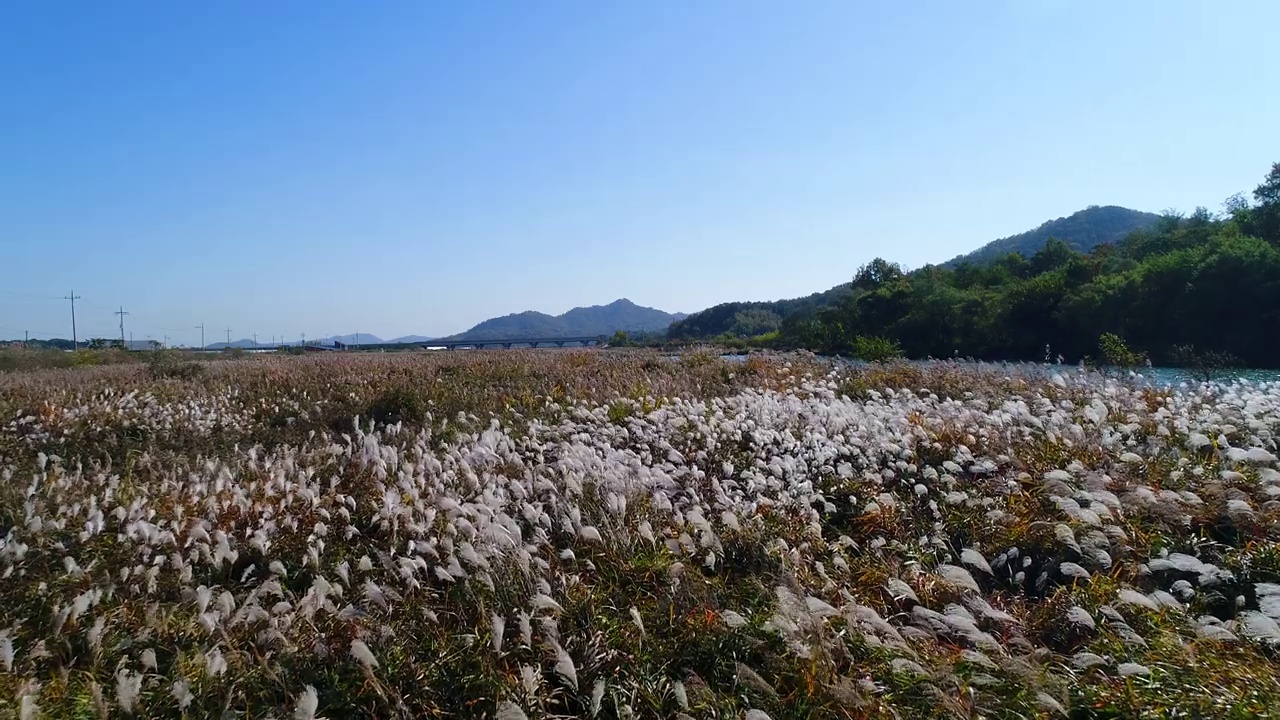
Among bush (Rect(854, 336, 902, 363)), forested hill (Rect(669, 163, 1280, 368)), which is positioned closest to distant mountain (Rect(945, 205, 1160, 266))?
forested hill (Rect(669, 163, 1280, 368))

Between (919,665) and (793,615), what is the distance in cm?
59

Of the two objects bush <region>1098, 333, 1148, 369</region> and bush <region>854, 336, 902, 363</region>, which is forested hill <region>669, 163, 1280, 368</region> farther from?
bush <region>1098, 333, 1148, 369</region>

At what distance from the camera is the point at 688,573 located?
411 cm

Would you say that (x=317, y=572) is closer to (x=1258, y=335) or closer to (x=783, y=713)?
(x=783, y=713)

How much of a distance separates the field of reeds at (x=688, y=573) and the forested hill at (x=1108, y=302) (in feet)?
59.1

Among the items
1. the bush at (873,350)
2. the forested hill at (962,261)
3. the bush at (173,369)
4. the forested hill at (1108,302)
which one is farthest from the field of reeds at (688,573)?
the forested hill at (962,261)

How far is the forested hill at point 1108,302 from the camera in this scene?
26.0 m

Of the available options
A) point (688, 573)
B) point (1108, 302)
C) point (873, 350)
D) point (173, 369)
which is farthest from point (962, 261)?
point (688, 573)

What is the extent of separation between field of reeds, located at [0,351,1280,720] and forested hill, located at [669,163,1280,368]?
709 inches

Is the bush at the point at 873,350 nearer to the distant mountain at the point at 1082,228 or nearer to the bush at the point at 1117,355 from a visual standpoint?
the bush at the point at 1117,355

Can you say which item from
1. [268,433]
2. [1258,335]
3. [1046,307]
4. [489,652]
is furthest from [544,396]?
[1046,307]

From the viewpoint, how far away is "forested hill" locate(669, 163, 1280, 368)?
26.0 meters

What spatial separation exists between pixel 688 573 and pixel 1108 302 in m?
34.6

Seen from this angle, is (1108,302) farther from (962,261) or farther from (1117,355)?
(962,261)
